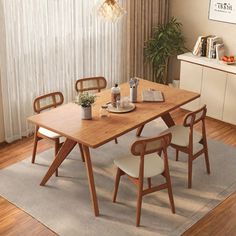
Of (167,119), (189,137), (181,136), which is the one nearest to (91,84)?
(167,119)

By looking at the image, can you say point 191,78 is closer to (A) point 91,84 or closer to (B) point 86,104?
(A) point 91,84

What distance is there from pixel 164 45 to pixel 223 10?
38.0 inches

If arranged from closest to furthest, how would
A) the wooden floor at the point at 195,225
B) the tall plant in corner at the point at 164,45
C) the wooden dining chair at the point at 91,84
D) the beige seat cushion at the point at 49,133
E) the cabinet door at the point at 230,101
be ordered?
1. the wooden floor at the point at 195,225
2. the beige seat cushion at the point at 49,133
3. the wooden dining chair at the point at 91,84
4. the cabinet door at the point at 230,101
5. the tall plant in corner at the point at 164,45

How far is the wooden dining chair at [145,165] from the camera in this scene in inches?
147

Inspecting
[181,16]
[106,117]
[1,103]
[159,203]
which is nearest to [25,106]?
[1,103]

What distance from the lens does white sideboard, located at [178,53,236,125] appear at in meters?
5.89

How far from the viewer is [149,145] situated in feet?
12.3

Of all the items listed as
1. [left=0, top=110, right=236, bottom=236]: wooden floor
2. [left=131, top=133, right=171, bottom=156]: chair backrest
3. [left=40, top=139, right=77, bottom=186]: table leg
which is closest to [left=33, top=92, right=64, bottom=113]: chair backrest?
[left=40, top=139, right=77, bottom=186]: table leg

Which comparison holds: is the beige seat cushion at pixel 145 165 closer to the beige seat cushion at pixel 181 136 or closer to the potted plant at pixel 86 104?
the beige seat cushion at pixel 181 136

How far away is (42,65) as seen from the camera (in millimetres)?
5539

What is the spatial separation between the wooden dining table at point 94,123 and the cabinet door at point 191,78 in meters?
1.38

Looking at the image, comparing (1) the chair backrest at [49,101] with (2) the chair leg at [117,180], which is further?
(1) the chair backrest at [49,101]

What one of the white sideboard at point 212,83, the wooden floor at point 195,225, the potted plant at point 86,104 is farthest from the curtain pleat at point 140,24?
the wooden floor at point 195,225

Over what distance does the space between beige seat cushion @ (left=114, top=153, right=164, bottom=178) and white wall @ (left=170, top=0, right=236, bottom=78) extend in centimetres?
277
